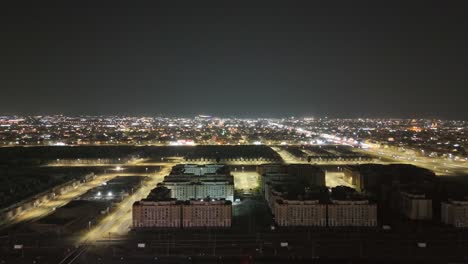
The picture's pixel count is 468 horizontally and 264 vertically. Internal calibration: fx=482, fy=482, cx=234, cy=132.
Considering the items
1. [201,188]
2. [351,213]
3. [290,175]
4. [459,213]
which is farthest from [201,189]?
[459,213]

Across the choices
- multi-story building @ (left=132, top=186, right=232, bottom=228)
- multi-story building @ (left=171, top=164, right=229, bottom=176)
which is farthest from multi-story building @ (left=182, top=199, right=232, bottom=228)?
multi-story building @ (left=171, top=164, right=229, bottom=176)

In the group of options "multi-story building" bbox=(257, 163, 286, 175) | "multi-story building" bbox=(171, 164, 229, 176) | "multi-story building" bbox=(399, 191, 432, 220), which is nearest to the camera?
"multi-story building" bbox=(399, 191, 432, 220)

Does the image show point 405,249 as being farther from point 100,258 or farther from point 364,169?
point 364,169

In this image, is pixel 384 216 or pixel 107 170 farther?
pixel 107 170

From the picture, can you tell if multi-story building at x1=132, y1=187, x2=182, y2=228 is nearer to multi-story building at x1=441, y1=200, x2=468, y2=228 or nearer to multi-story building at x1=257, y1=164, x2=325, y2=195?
multi-story building at x1=257, y1=164, x2=325, y2=195

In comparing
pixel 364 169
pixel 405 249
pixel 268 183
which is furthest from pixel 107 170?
pixel 405 249

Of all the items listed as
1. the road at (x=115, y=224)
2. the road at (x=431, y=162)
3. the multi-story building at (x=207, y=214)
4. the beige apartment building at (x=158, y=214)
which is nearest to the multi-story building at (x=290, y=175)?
the multi-story building at (x=207, y=214)
